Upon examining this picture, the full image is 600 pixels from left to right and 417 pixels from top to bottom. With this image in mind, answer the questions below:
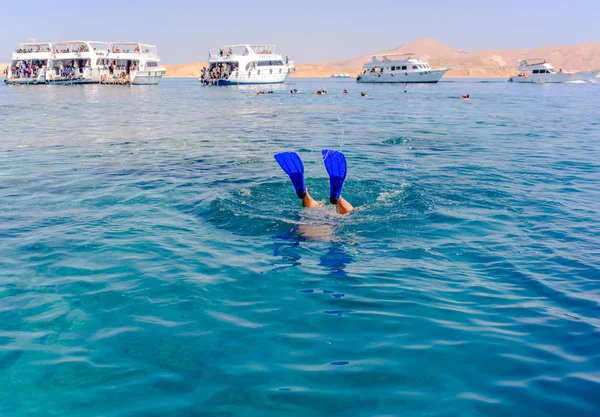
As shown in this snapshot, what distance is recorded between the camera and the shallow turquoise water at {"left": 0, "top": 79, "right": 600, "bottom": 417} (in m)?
3.96

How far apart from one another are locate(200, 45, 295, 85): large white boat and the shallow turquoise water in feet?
193

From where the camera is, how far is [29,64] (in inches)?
2616

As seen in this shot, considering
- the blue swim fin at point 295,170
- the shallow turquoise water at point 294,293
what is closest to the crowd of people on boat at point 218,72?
the shallow turquoise water at point 294,293

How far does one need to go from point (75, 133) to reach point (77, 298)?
53.6 feet

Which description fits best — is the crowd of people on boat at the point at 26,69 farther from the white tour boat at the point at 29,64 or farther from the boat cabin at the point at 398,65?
the boat cabin at the point at 398,65

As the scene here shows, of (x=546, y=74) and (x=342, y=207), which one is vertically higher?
(x=546, y=74)

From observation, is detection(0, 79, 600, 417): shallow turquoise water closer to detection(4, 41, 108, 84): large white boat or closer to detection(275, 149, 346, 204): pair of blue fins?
detection(275, 149, 346, 204): pair of blue fins

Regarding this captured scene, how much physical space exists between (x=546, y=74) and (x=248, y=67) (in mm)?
46692

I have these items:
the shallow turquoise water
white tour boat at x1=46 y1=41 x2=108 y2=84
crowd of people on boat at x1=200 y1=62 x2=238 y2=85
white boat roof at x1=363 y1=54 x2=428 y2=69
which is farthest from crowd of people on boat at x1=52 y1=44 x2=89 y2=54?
the shallow turquoise water

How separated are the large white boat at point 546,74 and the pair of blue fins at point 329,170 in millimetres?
80872

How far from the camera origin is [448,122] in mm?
24391

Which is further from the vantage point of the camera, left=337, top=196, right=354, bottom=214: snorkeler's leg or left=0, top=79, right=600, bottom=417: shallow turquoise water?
left=337, top=196, right=354, bottom=214: snorkeler's leg

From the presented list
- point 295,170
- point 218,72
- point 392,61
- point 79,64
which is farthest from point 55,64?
point 295,170

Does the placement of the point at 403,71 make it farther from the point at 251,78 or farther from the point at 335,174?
the point at 335,174
